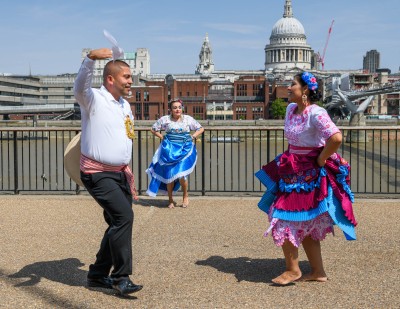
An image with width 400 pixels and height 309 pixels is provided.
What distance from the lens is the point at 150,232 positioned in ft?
21.7

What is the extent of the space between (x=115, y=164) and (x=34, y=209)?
4.19m

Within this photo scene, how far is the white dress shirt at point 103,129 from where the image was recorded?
13.8 ft

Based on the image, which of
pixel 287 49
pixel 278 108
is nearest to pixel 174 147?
pixel 278 108

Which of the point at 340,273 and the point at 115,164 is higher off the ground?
the point at 115,164

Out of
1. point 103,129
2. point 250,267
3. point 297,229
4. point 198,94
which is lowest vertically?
point 250,267

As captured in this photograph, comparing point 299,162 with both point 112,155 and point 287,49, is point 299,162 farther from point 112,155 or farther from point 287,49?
point 287,49

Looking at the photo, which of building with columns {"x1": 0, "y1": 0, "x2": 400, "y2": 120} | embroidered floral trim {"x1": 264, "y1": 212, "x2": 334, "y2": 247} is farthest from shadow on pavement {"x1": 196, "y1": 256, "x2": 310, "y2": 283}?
building with columns {"x1": 0, "y1": 0, "x2": 400, "y2": 120}

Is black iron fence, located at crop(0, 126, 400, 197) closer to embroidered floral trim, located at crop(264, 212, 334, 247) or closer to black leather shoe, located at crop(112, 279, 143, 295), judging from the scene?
embroidered floral trim, located at crop(264, 212, 334, 247)

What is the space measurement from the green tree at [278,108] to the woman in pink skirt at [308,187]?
96396mm

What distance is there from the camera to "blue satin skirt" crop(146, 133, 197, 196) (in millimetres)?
8555

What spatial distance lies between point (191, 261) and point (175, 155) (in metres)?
3.39

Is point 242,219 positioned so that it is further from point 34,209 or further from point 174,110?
point 34,209

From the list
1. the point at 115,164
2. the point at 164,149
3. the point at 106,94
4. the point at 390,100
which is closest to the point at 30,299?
the point at 115,164

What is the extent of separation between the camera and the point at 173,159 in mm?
8539
